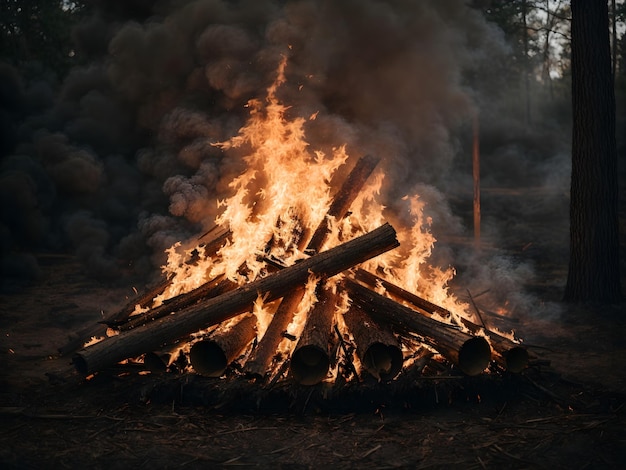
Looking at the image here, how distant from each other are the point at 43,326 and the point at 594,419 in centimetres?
901

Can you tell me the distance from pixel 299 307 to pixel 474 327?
229 cm

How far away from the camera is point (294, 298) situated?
7.09 m

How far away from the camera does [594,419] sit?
537 cm

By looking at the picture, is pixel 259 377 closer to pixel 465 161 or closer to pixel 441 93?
pixel 441 93

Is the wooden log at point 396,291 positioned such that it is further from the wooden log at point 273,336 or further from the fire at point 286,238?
the wooden log at point 273,336

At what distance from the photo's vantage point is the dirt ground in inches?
189

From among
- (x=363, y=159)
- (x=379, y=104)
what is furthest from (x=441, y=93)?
(x=363, y=159)

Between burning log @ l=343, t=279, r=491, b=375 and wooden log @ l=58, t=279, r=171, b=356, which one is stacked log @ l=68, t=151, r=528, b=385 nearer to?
burning log @ l=343, t=279, r=491, b=375

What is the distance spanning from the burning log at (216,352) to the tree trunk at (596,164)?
23.7 ft

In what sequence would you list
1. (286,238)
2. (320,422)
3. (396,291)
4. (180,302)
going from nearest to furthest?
(320,422) < (180,302) < (396,291) < (286,238)

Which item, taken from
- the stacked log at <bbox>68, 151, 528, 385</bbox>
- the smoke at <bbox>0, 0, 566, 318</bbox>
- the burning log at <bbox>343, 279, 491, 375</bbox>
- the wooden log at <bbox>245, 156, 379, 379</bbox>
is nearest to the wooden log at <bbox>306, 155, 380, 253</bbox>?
the wooden log at <bbox>245, 156, 379, 379</bbox>

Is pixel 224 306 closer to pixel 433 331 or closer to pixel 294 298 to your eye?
pixel 294 298

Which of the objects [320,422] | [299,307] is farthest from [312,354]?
[299,307]

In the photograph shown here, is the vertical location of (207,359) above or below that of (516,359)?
above
